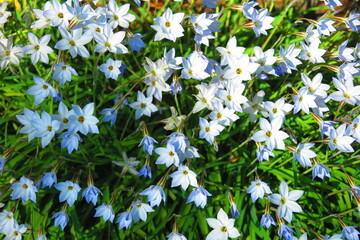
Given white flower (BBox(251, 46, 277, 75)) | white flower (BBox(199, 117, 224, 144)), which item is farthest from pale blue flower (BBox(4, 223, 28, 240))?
white flower (BBox(251, 46, 277, 75))

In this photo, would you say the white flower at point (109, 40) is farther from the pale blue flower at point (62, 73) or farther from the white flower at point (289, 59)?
the white flower at point (289, 59)

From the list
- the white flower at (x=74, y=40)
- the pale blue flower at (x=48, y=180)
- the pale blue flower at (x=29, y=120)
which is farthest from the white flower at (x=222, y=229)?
the white flower at (x=74, y=40)

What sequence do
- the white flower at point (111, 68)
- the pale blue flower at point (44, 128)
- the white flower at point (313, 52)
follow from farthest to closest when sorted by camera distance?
1. the white flower at point (313, 52)
2. the white flower at point (111, 68)
3. the pale blue flower at point (44, 128)

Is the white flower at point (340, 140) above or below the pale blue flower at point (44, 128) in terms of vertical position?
below

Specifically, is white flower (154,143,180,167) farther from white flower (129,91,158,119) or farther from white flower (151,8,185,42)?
white flower (151,8,185,42)

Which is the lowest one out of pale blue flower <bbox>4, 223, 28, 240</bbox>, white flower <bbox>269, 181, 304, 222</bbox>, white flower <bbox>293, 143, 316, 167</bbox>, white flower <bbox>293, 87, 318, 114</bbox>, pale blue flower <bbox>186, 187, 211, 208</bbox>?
pale blue flower <bbox>4, 223, 28, 240</bbox>

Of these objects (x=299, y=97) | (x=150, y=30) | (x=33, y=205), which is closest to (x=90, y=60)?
(x=150, y=30)

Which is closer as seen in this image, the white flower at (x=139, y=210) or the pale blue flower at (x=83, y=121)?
the pale blue flower at (x=83, y=121)

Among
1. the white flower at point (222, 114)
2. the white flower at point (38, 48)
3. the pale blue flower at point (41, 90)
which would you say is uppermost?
the white flower at point (38, 48)
